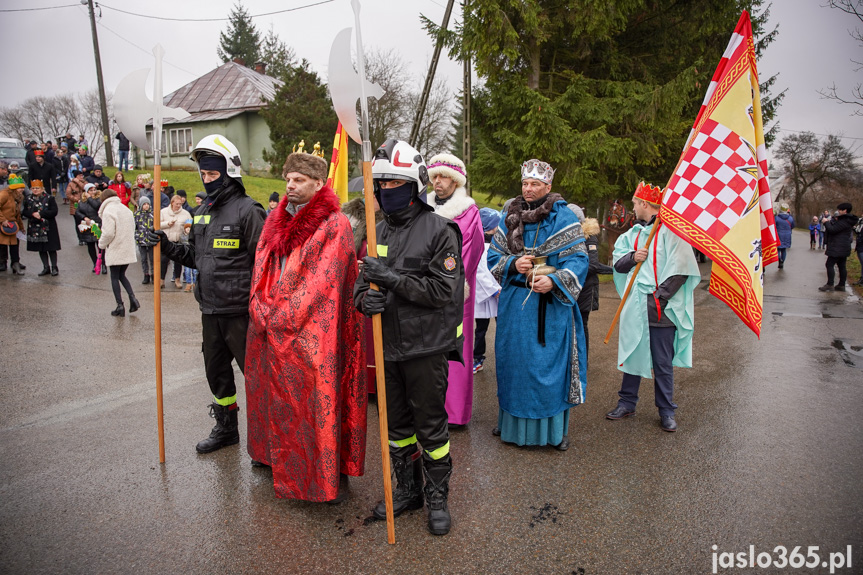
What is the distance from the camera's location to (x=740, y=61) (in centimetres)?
452

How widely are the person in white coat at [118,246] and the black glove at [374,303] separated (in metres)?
7.10

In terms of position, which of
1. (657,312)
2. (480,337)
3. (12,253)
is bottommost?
(480,337)

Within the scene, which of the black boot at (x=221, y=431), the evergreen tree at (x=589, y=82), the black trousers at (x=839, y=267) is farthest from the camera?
the black trousers at (x=839, y=267)

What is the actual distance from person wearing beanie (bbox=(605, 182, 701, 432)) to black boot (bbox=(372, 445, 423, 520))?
227 centimetres

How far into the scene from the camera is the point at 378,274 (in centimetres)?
292

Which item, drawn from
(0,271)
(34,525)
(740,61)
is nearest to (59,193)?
(0,271)

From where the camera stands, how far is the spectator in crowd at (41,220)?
35.0 ft

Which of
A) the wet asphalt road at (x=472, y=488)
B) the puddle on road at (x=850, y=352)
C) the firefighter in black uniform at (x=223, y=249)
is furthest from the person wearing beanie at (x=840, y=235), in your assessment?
the firefighter in black uniform at (x=223, y=249)

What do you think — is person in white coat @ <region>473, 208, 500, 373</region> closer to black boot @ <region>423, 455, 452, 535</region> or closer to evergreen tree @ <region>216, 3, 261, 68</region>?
black boot @ <region>423, 455, 452, 535</region>

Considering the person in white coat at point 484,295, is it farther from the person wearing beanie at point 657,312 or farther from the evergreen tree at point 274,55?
the evergreen tree at point 274,55

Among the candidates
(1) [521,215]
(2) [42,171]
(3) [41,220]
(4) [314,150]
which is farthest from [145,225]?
(2) [42,171]

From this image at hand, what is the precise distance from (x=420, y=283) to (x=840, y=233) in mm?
13609

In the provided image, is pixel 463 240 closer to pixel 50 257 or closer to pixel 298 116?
pixel 50 257

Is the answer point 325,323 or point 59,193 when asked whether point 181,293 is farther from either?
point 59,193
